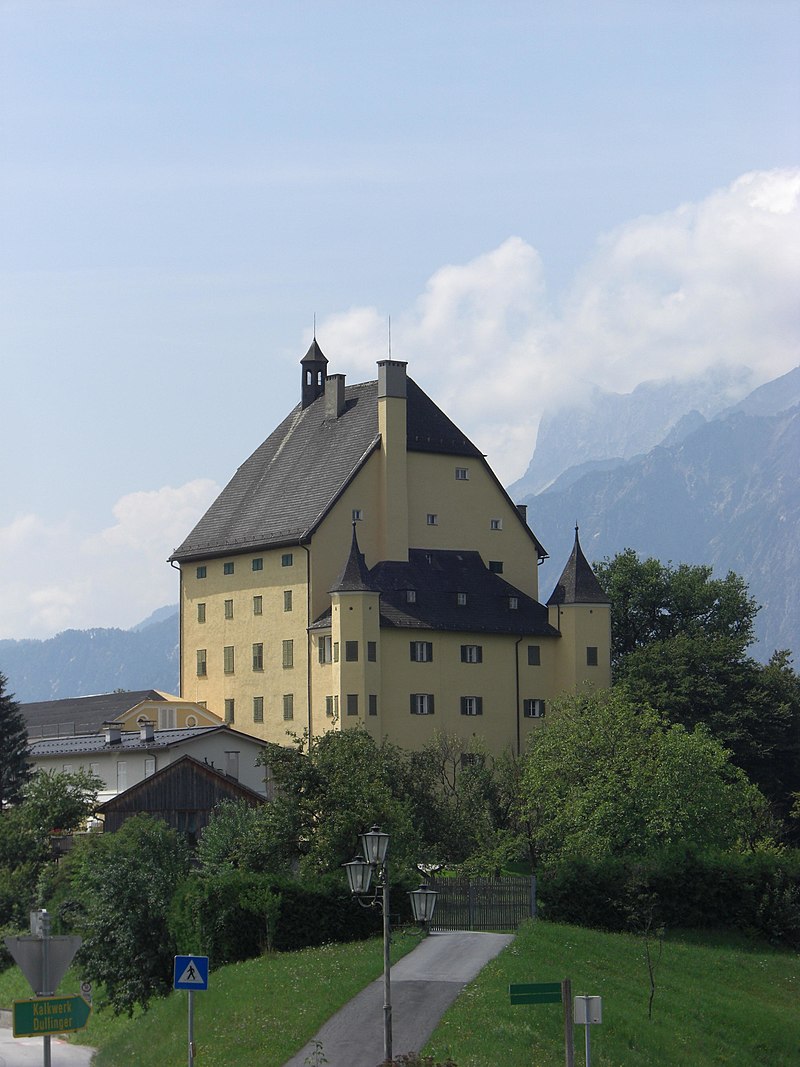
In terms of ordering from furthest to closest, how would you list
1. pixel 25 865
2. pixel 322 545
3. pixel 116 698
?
pixel 116 698
pixel 322 545
pixel 25 865

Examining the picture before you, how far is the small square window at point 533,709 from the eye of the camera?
101750 millimetres

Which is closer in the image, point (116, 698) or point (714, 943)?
point (714, 943)

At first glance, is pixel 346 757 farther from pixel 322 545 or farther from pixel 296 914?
pixel 322 545

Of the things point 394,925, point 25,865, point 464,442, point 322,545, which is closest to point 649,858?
point 394,925

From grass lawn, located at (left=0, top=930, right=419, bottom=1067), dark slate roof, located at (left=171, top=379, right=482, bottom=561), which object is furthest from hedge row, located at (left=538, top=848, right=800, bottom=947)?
dark slate roof, located at (left=171, top=379, right=482, bottom=561)

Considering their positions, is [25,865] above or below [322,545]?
below

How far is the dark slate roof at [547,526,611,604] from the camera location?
104 m

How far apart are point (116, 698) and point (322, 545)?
99.4 ft

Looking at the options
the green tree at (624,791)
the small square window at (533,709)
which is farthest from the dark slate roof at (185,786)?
the small square window at (533,709)

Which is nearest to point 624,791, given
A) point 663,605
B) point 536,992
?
point 663,605

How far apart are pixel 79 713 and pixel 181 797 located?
4400cm

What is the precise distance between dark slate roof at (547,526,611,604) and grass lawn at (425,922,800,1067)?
44000 mm

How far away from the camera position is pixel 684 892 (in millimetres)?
60719

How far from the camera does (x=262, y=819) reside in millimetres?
63906
